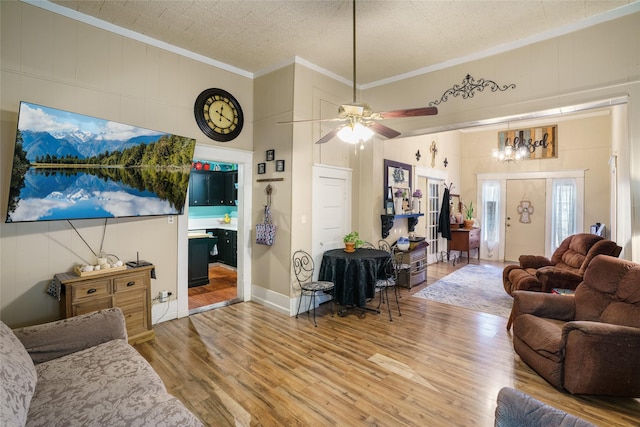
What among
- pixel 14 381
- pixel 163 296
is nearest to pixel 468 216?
pixel 163 296

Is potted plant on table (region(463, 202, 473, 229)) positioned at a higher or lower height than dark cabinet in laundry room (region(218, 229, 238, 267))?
higher

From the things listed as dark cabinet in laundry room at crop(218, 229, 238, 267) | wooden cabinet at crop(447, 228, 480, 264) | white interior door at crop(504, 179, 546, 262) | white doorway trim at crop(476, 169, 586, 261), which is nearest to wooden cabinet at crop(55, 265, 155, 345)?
dark cabinet in laundry room at crop(218, 229, 238, 267)

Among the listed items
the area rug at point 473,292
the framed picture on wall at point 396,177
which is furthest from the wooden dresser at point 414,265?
the framed picture on wall at point 396,177

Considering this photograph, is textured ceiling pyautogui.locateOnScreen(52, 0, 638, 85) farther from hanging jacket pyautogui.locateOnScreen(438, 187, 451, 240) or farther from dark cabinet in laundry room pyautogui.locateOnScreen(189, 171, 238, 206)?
hanging jacket pyautogui.locateOnScreen(438, 187, 451, 240)

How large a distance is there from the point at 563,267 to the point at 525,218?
Result: 3.56m

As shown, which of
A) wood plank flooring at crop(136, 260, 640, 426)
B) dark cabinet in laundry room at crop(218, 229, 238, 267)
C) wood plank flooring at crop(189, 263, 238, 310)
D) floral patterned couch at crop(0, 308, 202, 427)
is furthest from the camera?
dark cabinet in laundry room at crop(218, 229, 238, 267)

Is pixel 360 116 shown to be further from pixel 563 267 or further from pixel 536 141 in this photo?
pixel 536 141

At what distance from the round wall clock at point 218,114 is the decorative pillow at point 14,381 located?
3.06 m

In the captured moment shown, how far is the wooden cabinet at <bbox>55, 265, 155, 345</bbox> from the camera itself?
2.93m

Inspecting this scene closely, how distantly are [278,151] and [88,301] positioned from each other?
2760 millimetres

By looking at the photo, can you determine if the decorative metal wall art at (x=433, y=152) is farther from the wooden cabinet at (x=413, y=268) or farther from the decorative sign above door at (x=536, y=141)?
the wooden cabinet at (x=413, y=268)

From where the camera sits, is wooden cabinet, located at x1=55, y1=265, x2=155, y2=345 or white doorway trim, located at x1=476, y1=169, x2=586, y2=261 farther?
white doorway trim, located at x1=476, y1=169, x2=586, y2=261

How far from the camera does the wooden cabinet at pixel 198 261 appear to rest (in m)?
5.38

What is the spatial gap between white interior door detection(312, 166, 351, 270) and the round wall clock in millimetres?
1348
